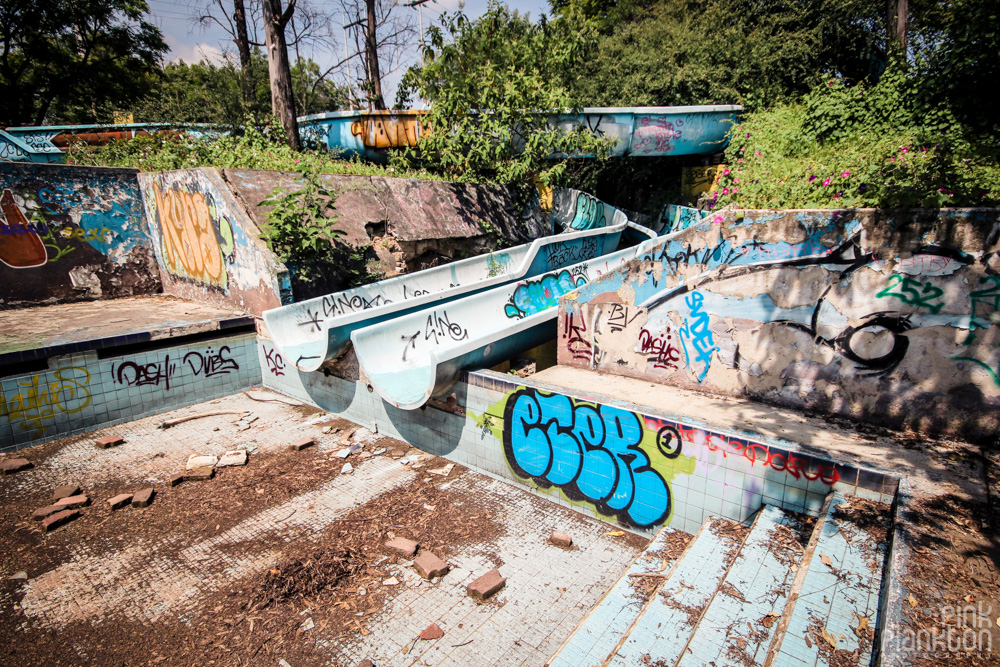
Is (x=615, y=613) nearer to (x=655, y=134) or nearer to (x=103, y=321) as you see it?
(x=103, y=321)

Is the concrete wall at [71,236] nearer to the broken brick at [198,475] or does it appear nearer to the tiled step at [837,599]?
the broken brick at [198,475]

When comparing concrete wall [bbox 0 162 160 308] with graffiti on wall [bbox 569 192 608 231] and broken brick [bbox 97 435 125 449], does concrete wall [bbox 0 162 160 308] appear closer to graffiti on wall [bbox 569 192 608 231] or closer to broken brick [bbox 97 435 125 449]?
broken brick [bbox 97 435 125 449]

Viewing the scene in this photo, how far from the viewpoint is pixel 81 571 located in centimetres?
377

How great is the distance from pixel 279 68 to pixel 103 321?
6.31 m

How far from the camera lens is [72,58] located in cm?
1791

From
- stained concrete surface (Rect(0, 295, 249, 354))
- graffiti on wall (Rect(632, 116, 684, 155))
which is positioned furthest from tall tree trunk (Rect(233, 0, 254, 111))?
graffiti on wall (Rect(632, 116, 684, 155))

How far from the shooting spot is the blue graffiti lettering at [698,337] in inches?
215

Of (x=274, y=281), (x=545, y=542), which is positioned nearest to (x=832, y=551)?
(x=545, y=542)

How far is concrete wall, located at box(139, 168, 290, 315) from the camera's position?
7.20 meters

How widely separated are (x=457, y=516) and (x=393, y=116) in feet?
31.8

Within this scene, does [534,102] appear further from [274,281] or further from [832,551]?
[832,551]

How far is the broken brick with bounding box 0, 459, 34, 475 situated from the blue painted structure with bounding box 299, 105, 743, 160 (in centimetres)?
881

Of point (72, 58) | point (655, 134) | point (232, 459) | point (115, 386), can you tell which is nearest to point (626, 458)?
point (232, 459)

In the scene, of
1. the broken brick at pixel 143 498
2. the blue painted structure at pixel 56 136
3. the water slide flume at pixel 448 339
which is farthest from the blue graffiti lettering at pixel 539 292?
the blue painted structure at pixel 56 136
